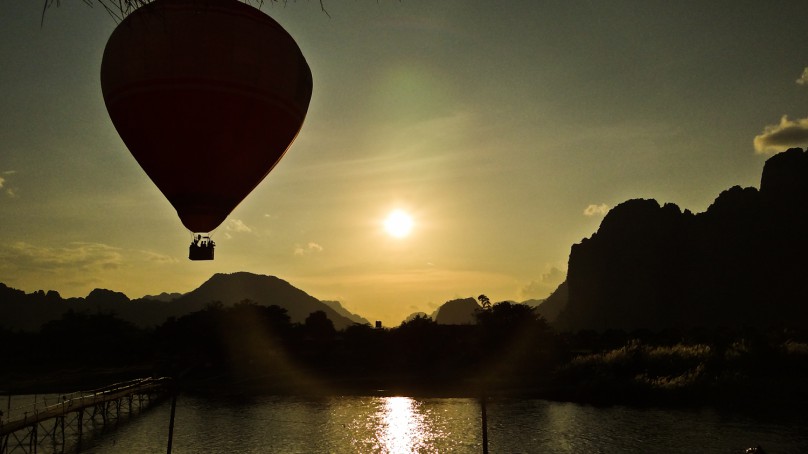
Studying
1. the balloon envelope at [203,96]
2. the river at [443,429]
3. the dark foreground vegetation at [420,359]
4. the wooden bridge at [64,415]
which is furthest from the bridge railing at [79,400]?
the dark foreground vegetation at [420,359]

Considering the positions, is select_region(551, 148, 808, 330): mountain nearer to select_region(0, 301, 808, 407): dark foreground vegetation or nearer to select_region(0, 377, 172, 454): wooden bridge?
select_region(0, 301, 808, 407): dark foreground vegetation

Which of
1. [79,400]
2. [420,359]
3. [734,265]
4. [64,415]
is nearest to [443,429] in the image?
[64,415]

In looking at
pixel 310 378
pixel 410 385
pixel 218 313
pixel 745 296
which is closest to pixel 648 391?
pixel 410 385

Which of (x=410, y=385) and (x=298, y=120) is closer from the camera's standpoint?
(x=298, y=120)

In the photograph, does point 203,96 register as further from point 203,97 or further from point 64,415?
point 64,415

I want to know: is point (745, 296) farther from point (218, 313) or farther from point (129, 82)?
point (129, 82)

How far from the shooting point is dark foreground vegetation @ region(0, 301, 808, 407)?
57.4m

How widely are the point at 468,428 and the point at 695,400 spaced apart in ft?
78.5

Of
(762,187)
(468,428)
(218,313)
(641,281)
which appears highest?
(762,187)

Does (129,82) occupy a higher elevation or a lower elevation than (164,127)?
higher

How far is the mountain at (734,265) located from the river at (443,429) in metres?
117

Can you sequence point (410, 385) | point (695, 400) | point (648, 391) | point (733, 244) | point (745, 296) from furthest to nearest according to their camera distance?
point (733, 244), point (745, 296), point (410, 385), point (648, 391), point (695, 400)

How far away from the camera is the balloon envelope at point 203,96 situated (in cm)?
1997

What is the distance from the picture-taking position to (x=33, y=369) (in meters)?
83.9
